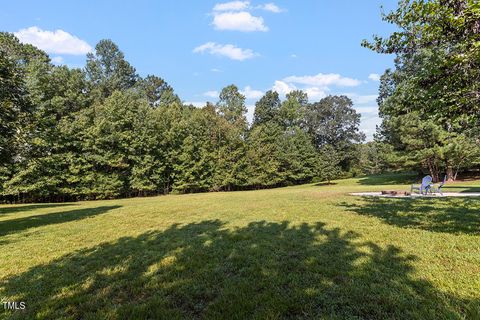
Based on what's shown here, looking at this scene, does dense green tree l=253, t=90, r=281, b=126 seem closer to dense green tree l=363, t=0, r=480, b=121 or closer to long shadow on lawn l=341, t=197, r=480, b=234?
long shadow on lawn l=341, t=197, r=480, b=234

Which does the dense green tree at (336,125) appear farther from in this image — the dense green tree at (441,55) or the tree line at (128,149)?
the dense green tree at (441,55)

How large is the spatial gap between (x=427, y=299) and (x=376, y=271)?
0.80m

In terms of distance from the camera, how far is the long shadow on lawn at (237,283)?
8.95 ft

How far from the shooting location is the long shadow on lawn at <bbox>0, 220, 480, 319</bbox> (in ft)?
8.95

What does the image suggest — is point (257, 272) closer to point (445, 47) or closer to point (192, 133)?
point (445, 47)

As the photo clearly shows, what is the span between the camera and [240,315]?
267cm

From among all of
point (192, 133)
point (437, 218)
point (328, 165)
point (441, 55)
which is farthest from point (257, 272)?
point (328, 165)

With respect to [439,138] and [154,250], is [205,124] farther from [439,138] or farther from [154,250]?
[154,250]

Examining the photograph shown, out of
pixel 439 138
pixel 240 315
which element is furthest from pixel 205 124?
pixel 240 315

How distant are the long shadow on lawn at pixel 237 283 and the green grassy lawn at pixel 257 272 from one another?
1 cm

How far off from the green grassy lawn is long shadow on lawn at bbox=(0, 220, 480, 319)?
0.04 ft

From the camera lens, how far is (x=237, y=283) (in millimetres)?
3430

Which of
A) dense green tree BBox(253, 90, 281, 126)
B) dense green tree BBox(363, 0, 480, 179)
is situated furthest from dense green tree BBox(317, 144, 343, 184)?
dense green tree BBox(363, 0, 480, 179)

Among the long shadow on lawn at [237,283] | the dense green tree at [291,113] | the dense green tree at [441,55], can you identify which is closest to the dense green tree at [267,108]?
the dense green tree at [291,113]
